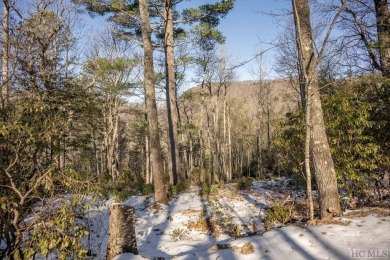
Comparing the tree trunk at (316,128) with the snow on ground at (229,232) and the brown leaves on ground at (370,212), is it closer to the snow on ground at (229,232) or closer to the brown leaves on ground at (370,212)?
the brown leaves on ground at (370,212)

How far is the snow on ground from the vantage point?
4.04 metres

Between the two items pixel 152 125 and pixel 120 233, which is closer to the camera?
pixel 120 233

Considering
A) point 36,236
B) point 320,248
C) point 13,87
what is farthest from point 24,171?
point 320,248

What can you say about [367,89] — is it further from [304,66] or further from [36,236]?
[36,236]

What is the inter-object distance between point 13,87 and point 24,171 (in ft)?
10.8

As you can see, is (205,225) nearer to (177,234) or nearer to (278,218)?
(177,234)

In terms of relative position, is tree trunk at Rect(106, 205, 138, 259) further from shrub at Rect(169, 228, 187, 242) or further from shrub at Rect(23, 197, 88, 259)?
shrub at Rect(169, 228, 187, 242)

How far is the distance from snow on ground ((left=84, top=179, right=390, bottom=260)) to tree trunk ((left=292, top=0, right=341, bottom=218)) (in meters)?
0.48

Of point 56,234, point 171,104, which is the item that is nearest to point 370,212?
point 56,234

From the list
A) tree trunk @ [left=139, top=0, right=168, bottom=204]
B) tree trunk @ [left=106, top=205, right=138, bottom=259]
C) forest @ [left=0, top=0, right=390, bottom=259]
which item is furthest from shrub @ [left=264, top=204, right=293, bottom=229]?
tree trunk @ [left=106, top=205, right=138, bottom=259]

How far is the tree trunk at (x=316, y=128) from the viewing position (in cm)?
539

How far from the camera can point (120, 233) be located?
4.33m

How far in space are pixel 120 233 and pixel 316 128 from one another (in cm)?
404

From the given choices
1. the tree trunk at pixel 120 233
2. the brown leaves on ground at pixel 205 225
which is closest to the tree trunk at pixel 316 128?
the brown leaves on ground at pixel 205 225
